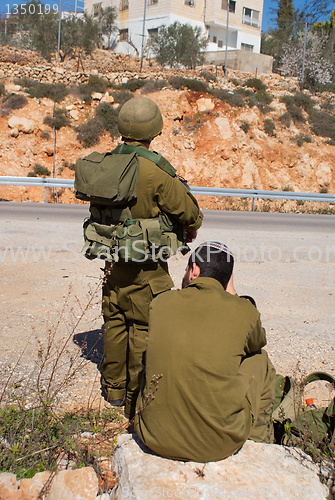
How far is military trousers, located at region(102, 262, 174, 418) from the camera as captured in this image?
3021 millimetres

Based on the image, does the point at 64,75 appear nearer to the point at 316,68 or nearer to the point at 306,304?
the point at 316,68

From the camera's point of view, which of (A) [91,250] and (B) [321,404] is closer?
(A) [91,250]

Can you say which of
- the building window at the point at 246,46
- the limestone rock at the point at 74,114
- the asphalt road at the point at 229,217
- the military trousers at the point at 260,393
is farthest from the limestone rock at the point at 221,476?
the building window at the point at 246,46

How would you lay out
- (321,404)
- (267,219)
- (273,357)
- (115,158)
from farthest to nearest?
(267,219) < (273,357) < (321,404) < (115,158)

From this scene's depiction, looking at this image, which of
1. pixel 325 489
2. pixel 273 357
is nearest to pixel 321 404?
pixel 273 357

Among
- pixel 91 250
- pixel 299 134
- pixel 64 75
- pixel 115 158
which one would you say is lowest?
pixel 91 250

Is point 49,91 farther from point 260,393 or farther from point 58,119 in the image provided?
point 260,393

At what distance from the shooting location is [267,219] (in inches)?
483

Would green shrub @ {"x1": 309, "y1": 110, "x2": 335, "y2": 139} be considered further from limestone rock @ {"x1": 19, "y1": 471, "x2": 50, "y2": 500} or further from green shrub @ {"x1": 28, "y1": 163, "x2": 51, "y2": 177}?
limestone rock @ {"x1": 19, "y1": 471, "x2": 50, "y2": 500}

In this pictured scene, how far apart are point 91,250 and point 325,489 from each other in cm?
188

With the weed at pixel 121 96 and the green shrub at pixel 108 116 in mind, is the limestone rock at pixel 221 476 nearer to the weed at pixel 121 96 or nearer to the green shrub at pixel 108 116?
the green shrub at pixel 108 116

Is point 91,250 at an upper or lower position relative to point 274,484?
upper

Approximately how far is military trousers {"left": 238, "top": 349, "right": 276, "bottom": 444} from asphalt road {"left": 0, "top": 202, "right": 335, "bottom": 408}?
20 centimetres

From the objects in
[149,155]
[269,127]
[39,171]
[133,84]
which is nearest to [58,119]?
[39,171]
